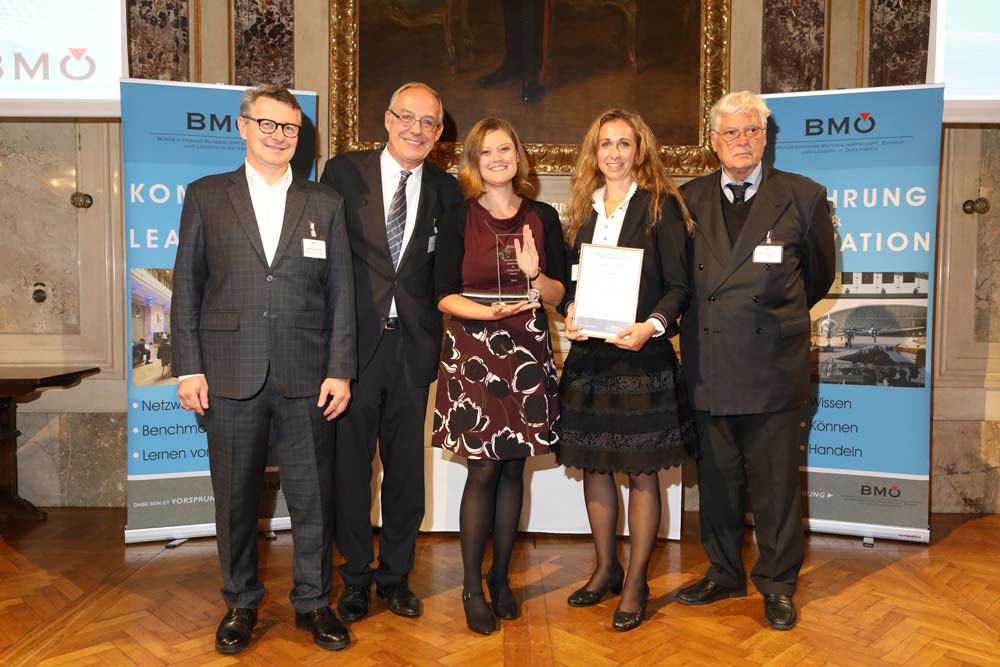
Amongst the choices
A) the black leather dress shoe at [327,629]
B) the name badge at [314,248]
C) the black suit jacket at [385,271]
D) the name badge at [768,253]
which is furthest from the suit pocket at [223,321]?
the name badge at [768,253]

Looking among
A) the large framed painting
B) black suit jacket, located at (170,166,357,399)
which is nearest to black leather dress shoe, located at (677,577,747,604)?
black suit jacket, located at (170,166,357,399)

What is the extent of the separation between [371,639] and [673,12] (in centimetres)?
378

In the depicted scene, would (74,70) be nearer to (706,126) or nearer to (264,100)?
(264,100)

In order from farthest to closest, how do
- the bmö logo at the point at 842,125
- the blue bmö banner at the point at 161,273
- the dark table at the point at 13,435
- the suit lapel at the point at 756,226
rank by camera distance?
the dark table at the point at 13,435
the bmö logo at the point at 842,125
the blue bmö banner at the point at 161,273
the suit lapel at the point at 756,226

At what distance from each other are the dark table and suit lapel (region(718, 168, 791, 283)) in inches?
138

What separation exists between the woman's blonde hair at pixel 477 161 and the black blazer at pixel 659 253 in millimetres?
339

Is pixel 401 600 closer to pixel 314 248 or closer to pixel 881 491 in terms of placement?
pixel 314 248

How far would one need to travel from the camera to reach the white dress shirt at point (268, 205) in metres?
2.66

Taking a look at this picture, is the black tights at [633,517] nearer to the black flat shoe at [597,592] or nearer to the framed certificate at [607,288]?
the black flat shoe at [597,592]

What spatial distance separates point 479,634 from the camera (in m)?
2.83

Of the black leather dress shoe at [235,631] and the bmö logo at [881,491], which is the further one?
the bmö logo at [881,491]

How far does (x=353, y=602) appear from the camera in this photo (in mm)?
2971

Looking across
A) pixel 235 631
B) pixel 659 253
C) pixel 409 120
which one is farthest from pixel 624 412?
pixel 235 631

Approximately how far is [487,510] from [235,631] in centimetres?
96
